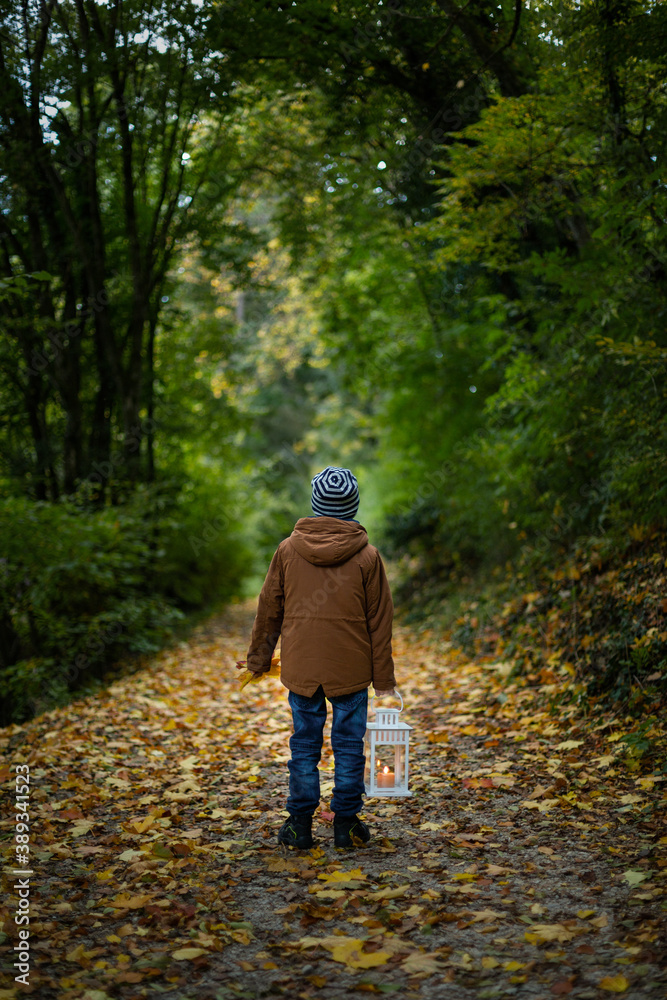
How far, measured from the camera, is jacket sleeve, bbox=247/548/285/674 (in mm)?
4098

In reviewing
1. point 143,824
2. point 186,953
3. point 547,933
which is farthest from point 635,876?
point 143,824

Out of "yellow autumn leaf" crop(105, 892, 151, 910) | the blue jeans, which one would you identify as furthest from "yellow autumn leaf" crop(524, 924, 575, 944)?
"yellow autumn leaf" crop(105, 892, 151, 910)

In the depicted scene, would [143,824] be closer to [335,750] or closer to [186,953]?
[335,750]

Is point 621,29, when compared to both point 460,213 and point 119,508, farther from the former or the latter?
point 119,508

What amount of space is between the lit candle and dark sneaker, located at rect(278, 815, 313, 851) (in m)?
0.49

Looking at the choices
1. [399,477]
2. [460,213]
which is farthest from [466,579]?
[460,213]

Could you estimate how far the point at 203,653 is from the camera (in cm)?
1133

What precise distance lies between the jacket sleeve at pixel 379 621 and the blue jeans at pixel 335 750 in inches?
6.2

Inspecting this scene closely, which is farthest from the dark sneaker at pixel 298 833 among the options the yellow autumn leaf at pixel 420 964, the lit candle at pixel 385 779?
the yellow autumn leaf at pixel 420 964

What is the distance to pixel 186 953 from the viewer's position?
9.82 ft

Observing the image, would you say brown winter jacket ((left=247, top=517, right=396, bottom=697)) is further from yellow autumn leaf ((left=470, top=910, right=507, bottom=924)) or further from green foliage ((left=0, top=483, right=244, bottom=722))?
green foliage ((left=0, top=483, right=244, bottom=722))

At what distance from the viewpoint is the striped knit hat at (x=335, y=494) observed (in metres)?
4.06

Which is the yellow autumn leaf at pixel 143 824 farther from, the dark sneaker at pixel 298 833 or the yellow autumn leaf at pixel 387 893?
the yellow autumn leaf at pixel 387 893

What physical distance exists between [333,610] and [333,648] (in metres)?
0.19
